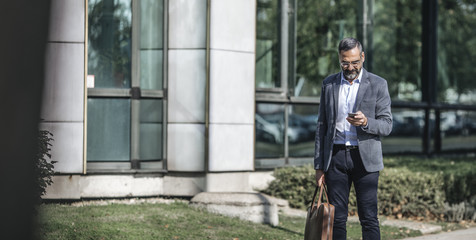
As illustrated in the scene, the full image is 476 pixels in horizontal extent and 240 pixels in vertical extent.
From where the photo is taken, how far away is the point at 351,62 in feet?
19.4

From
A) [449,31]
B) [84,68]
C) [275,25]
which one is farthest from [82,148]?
[449,31]

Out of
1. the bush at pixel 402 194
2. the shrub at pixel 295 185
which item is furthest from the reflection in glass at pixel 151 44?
the bush at pixel 402 194

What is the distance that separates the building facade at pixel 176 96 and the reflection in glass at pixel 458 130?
4.21m

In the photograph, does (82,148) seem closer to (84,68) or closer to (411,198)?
(84,68)

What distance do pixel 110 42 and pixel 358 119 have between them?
5.37 meters

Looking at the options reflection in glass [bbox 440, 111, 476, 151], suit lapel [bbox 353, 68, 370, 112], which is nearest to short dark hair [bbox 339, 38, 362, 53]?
suit lapel [bbox 353, 68, 370, 112]

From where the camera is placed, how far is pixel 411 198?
1038cm

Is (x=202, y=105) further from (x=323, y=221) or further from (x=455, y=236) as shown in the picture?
(x=323, y=221)

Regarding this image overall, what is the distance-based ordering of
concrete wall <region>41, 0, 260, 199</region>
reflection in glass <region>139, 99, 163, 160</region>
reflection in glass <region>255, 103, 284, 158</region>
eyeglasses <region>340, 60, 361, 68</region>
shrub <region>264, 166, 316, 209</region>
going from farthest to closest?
1. reflection in glass <region>255, 103, 284, 158</region>
2. shrub <region>264, 166, 316, 209</region>
3. reflection in glass <region>139, 99, 163, 160</region>
4. concrete wall <region>41, 0, 260, 199</region>
5. eyeglasses <region>340, 60, 361, 68</region>

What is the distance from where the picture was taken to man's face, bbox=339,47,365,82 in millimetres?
5852

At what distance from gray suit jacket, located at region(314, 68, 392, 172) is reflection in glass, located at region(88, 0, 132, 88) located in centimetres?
468

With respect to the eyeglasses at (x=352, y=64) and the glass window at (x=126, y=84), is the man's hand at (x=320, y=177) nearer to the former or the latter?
the eyeglasses at (x=352, y=64)

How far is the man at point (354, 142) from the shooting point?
594cm

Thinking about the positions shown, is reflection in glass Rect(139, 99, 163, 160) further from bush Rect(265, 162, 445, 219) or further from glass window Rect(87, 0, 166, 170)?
bush Rect(265, 162, 445, 219)
